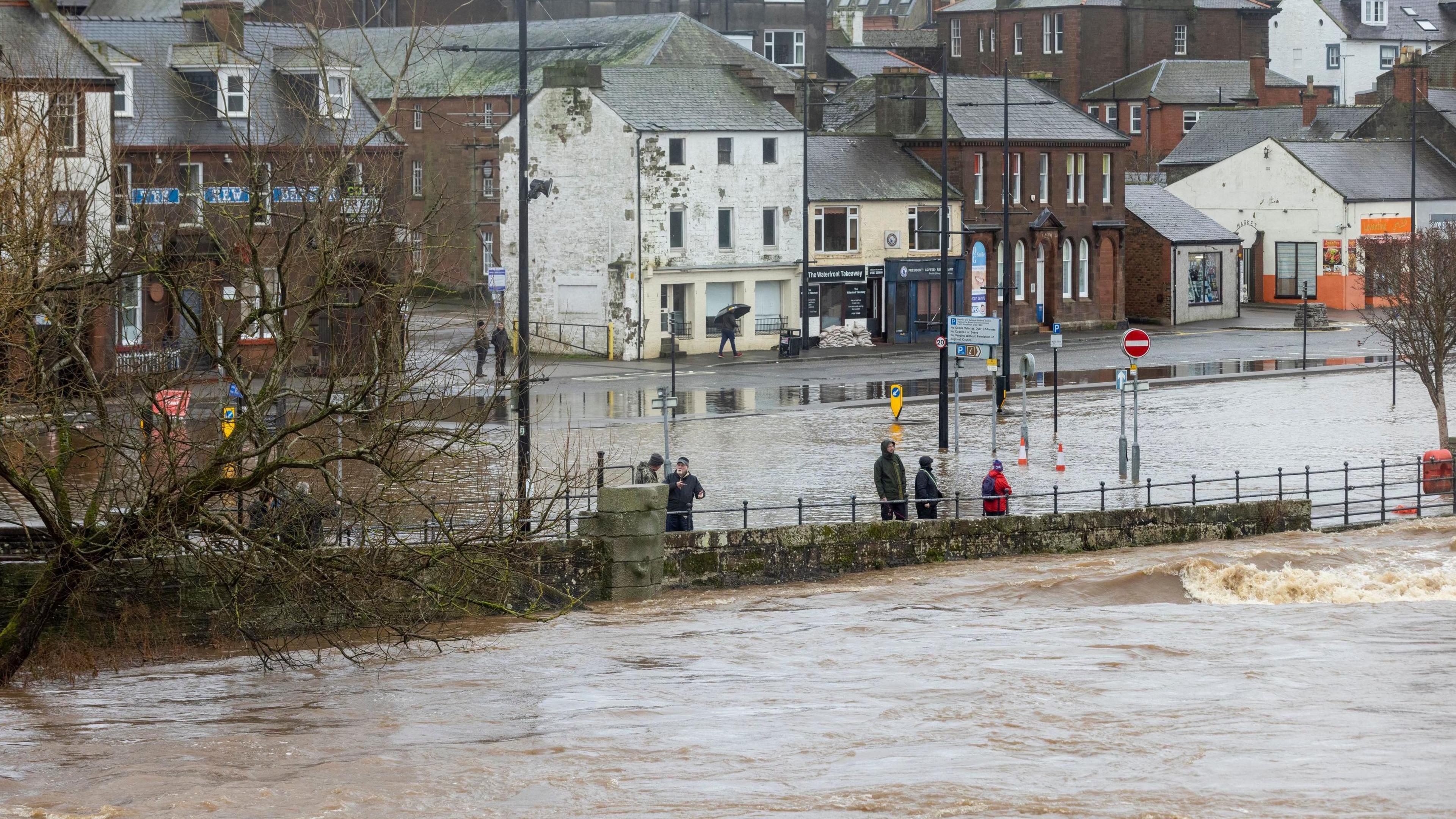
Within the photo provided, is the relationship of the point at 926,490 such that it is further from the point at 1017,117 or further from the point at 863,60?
the point at 863,60

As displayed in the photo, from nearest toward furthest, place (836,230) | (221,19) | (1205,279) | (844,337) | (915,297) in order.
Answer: (221,19)
(836,230)
(844,337)
(915,297)
(1205,279)

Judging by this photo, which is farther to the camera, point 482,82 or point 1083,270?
point 482,82

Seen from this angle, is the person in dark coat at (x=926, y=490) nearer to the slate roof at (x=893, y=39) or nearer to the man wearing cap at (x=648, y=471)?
the man wearing cap at (x=648, y=471)

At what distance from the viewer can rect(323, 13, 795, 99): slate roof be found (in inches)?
2569

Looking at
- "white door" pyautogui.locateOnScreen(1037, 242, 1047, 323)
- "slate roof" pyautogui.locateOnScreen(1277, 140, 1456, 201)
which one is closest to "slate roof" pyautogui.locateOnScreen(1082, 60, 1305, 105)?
"slate roof" pyautogui.locateOnScreen(1277, 140, 1456, 201)

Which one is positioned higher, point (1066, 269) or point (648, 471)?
point (1066, 269)

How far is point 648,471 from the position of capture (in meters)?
30.1

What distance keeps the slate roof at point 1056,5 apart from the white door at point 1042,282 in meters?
41.7

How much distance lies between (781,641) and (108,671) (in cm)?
736

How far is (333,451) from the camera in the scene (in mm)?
17125

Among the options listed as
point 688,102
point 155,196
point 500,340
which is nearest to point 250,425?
point 155,196

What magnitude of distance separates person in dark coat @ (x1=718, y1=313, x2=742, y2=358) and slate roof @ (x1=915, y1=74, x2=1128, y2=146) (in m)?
10.8

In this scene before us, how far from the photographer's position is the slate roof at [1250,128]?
8262 cm

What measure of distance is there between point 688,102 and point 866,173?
7314mm
